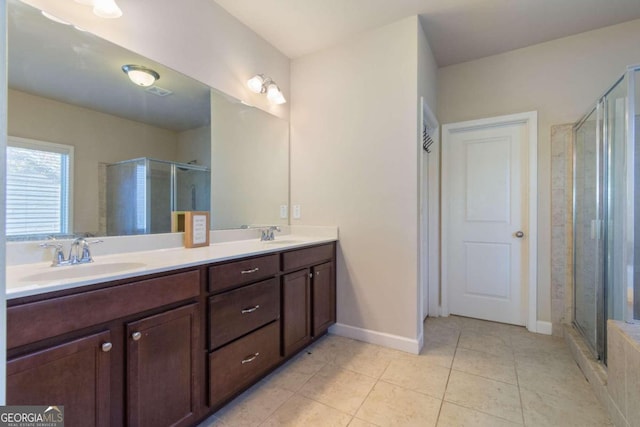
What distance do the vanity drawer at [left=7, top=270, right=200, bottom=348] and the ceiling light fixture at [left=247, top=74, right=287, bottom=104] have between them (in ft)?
5.33

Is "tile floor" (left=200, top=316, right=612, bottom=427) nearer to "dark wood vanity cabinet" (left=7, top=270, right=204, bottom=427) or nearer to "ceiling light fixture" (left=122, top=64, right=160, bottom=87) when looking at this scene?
"dark wood vanity cabinet" (left=7, top=270, right=204, bottom=427)

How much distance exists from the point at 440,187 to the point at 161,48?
2623 mm

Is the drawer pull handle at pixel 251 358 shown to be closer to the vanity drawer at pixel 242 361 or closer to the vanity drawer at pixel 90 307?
the vanity drawer at pixel 242 361

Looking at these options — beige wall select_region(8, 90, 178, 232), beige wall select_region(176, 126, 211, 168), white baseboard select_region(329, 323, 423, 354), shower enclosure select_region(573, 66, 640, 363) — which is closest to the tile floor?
white baseboard select_region(329, 323, 423, 354)

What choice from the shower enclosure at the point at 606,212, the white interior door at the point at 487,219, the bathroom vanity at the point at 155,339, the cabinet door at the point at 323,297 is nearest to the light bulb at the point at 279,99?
the bathroom vanity at the point at 155,339

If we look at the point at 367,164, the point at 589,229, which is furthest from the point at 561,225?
the point at 367,164

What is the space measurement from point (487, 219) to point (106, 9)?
3.20m

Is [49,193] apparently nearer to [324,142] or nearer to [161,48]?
[161,48]

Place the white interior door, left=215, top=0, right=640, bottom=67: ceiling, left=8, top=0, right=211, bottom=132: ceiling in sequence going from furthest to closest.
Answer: the white interior door → left=215, top=0, right=640, bottom=67: ceiling → left=8, top=0, right=211, bottom=132: ceiling

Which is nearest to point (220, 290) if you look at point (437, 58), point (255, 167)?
point (255, 167)

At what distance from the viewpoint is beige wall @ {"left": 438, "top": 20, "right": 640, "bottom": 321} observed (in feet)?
7.79

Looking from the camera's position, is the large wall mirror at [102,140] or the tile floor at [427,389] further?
the tile floor at [427,389]

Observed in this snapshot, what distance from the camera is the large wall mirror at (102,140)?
1272 mm

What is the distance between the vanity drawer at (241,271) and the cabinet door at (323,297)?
51 cm
